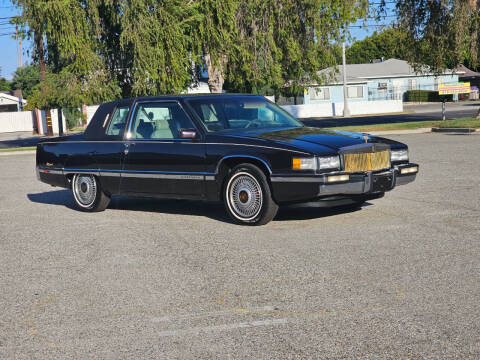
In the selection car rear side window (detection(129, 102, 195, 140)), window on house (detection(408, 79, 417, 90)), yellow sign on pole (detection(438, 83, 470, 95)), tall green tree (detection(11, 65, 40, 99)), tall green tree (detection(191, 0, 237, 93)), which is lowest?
car rear side window (detection(129, 102, 195, 140))

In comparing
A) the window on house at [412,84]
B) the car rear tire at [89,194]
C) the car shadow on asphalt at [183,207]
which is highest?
the window on house at [412,84]

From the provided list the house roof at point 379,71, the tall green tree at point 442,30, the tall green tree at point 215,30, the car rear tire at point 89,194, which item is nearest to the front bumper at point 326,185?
the car rear tire at point 89,194

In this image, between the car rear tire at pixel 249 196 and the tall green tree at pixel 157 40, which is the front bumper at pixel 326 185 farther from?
the tall green tree at pixel 157 40

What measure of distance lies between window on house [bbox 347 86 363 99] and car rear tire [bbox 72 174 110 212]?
61.7 metres

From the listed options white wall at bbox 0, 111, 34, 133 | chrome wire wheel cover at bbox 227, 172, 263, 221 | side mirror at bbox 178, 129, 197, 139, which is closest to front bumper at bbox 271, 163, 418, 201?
chrome wire wheel cover at bbox 227, 172, 263, 221

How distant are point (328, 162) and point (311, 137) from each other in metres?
0.63

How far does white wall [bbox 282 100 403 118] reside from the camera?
6003cm

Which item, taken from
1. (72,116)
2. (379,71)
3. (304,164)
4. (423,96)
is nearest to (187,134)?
(304,164)

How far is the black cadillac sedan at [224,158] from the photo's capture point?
848 centimetres

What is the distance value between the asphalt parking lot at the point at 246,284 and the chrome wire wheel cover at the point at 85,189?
1.35 ft

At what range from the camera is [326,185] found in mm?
8305

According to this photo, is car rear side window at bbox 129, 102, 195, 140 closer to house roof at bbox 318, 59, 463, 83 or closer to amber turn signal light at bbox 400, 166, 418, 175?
amber turn signal light at bbox 400, 166, 418, 175

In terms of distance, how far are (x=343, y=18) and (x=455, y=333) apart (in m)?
27.7

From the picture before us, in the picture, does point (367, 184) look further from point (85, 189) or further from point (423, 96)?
point (423, 96)
